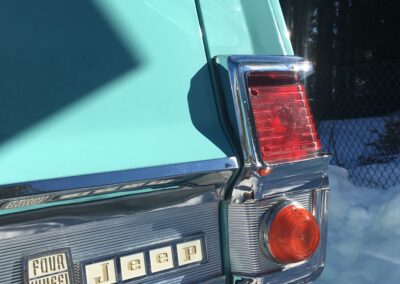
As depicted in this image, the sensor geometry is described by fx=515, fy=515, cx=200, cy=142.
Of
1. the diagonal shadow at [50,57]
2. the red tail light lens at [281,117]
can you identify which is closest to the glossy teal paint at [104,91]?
the diagonal shadow at [50,57]

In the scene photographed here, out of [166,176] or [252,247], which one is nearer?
[166,176]

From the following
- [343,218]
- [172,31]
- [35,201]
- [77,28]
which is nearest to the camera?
[35,201]

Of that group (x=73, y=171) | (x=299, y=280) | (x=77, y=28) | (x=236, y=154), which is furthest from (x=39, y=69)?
(x=299, y=280)

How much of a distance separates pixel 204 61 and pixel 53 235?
0.61 meters

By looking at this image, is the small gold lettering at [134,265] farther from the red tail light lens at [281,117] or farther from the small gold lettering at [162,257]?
the red tail light lens at [281,117]

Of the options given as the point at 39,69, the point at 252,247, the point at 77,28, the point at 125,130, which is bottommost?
the point at 252,247

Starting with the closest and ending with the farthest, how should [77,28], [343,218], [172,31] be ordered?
[77,28], [172,31], [343,218]

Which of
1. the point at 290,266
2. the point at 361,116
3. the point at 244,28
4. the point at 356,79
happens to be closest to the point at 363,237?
the point at 290,266

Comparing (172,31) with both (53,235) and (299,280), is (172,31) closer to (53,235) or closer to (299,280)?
(53,235)

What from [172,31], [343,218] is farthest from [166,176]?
[343,218]

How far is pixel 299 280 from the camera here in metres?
1.54

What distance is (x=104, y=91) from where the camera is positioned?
4.03 feet

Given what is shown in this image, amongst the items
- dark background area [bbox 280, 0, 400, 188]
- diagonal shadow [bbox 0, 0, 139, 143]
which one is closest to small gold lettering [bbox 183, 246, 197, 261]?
diagonal shadow [bbox 0, 0, 139, 143]

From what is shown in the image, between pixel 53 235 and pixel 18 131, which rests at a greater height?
pixel 18 131
